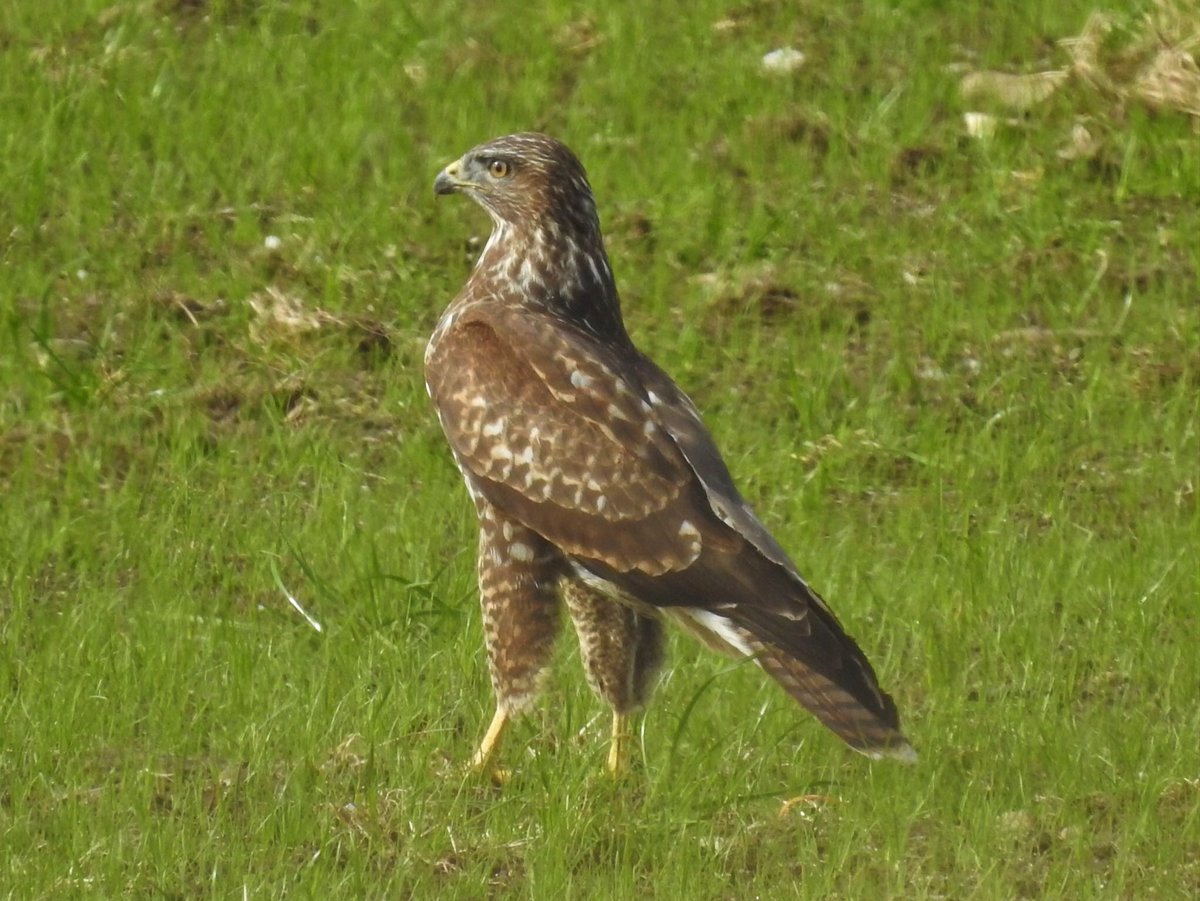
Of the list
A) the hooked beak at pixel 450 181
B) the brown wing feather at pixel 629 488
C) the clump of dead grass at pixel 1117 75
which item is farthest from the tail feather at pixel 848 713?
the clump of dead grass at pixel 1117 75

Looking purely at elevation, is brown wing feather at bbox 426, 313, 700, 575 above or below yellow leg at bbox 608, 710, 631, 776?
above

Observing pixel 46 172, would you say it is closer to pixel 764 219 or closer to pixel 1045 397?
pixel 764 219

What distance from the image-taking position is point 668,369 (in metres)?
9.35

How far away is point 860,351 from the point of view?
9484 mm

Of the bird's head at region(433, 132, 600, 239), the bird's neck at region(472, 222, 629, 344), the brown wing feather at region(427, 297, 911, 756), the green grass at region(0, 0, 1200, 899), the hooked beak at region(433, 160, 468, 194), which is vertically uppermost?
the bird's head at region(433, 132, 600, 239)

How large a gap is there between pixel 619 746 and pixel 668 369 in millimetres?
3177

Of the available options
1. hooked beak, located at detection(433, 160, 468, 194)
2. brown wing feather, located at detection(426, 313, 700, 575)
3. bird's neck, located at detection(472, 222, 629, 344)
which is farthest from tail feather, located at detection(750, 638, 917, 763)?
hooked beak, located at detection(433, 160, 468, 194)

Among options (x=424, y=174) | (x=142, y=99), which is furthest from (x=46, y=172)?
(x=424, y=174)

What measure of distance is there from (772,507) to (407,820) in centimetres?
288

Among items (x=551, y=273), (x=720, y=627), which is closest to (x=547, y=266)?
(x=551, y=273)

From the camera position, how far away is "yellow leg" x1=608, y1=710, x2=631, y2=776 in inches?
247

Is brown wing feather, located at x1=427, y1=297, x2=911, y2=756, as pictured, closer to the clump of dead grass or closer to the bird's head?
the bird's head

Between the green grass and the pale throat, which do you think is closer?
the green grass

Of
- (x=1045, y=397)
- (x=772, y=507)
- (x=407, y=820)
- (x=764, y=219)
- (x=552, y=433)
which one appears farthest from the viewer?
(x=764, y=219)
